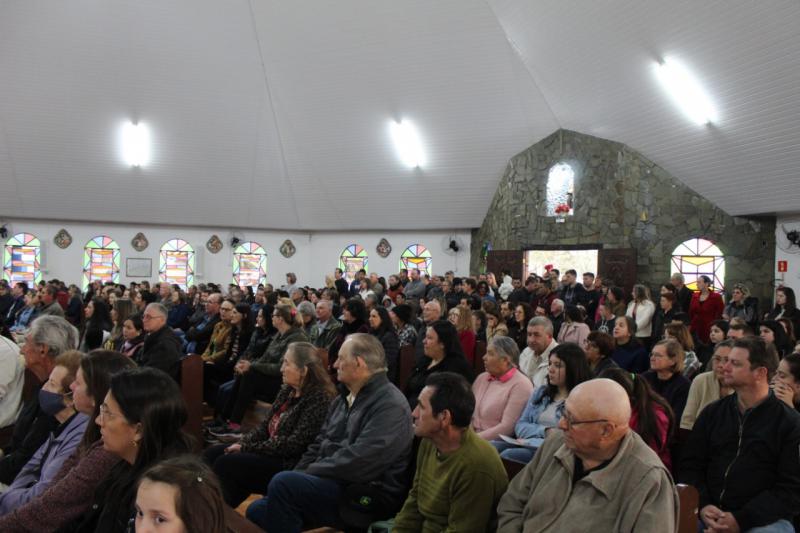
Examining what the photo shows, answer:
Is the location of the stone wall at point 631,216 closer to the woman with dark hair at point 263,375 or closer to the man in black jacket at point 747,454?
the woman with dark hair at point 263,375

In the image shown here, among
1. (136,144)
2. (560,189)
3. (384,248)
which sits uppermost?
(136,144)

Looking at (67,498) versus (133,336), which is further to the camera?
(133,336)

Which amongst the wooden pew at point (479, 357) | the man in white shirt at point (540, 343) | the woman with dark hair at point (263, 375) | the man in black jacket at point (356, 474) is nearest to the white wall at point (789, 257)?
the wooden pew at point (479, 357)

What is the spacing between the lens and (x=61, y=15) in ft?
44.1

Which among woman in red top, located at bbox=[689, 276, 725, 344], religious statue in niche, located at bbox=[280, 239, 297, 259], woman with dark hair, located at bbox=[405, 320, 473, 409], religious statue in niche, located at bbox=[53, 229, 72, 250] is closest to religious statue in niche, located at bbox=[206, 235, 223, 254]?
religious statue in niche, located at bbox=[280, 239, 297, 259]

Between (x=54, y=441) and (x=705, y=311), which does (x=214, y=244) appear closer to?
(x=705, y=311)

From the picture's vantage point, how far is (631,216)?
43.6 feet

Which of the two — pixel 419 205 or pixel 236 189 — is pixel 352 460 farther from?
pixel 236 189

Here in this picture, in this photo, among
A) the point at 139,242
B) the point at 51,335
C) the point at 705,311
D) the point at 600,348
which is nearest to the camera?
the point at 51,335

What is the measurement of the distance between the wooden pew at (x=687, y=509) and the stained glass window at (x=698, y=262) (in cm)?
1097

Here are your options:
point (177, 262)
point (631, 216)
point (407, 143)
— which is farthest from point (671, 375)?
point (177, 262)

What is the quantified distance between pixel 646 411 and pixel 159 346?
3839 mm

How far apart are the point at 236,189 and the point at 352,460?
51.4 feet

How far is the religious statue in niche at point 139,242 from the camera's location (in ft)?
62.4
